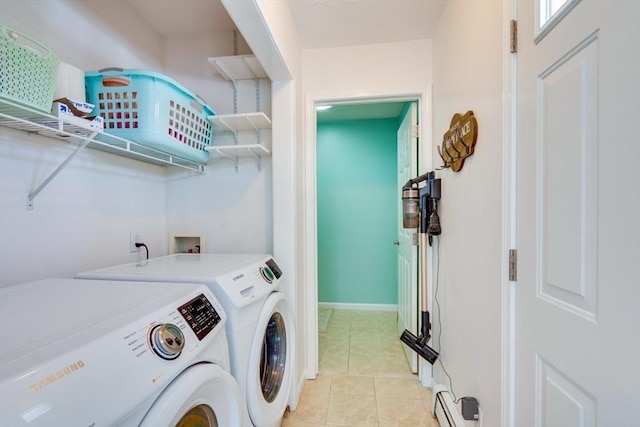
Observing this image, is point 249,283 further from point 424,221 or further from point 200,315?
point 424,221

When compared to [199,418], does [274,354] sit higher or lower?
lower

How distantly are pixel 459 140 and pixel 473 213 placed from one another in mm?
383

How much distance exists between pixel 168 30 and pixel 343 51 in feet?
3.99

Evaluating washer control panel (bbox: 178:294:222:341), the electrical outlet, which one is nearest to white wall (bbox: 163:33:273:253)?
the electrical outlet

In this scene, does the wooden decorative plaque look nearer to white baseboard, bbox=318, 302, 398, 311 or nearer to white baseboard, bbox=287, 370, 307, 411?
white baseboard, bbox=287, 370, 307, 411

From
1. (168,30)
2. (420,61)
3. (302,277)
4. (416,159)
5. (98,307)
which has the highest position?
(168,30)

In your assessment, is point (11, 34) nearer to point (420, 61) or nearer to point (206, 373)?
point (206, 373)

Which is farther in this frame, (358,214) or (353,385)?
(358,214)

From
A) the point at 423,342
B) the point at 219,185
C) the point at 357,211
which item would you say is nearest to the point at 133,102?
the point at 219,185

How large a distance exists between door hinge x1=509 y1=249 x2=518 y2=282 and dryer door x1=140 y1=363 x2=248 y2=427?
997mm

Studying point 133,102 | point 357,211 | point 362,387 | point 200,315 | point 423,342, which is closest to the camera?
point 200,315

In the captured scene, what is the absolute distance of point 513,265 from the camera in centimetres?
93

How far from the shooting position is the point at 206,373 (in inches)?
28.4

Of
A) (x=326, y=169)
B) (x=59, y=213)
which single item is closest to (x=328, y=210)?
(x=326, y=169)
